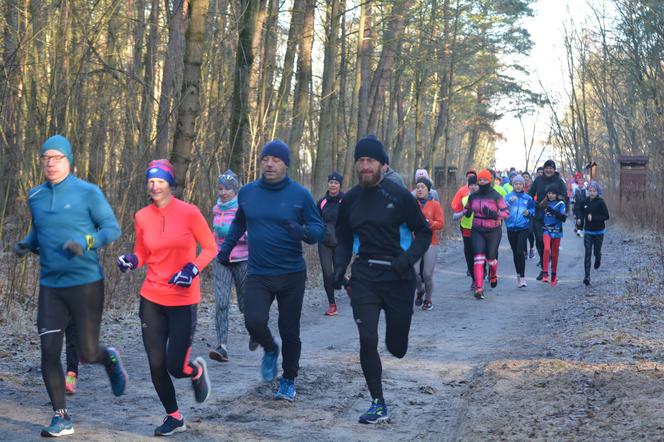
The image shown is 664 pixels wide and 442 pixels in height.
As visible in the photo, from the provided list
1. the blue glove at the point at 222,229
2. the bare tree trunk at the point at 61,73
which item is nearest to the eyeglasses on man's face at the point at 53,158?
the blue glove at the point at 222,229

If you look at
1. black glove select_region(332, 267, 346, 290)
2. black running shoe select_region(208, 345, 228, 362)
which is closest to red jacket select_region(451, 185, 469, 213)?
black running shoe select_region(208, 345, 228, 362)

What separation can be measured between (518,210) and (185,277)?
36.7 ft

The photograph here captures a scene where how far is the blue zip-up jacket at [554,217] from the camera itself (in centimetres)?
1638

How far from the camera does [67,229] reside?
250 inches

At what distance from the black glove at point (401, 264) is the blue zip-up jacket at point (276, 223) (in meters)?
0.88

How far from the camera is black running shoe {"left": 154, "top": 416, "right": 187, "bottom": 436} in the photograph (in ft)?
20.9

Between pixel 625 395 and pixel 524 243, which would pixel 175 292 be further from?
pixel 524 243

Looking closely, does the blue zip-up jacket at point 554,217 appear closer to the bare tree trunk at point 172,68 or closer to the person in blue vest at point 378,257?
the bare tree trunk at point 172,68

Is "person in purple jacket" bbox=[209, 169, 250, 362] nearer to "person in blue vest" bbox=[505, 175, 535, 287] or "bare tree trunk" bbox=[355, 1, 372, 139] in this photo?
"person in blue vest" bbox=[505, 175, 535, 287]

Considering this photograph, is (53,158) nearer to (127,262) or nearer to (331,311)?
(127,262)

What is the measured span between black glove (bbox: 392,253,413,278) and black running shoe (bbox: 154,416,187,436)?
1.84 m

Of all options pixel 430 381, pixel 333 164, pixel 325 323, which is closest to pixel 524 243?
pixel 325 323

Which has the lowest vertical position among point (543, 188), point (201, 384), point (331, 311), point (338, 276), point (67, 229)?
point (331, 311)

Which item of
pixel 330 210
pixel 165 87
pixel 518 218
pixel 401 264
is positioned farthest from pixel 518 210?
pixel 401 264
